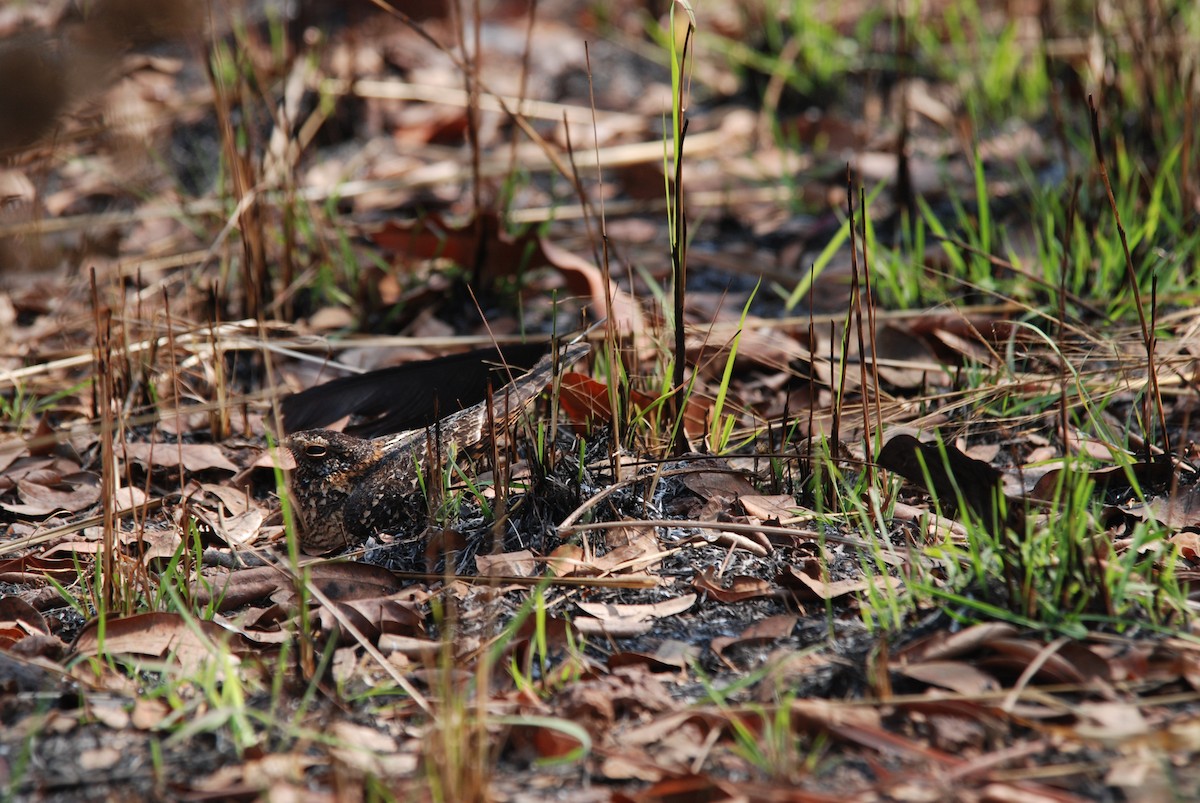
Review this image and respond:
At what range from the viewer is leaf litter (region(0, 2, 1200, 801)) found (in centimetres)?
144

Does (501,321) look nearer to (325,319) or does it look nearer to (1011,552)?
(325,319)

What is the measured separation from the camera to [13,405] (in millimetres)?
2684

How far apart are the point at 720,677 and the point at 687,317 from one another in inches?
62.2

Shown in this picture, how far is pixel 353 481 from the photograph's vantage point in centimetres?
209

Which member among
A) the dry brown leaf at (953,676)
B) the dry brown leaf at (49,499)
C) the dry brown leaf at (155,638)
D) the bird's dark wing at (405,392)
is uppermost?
the bird's dark wing at (405,392)

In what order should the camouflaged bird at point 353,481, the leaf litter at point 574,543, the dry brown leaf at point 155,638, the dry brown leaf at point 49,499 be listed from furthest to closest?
the dry brown leaf at point 49,499 < the camouflaged bird at point 353,481 < the dry brown leaf at point 155,638 < the leaf litter at point 574,543

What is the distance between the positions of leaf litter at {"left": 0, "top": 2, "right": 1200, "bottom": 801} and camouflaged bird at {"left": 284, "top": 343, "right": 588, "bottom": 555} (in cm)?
6

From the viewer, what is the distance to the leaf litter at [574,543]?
4.73ft

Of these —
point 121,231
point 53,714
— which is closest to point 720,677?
point 53,714

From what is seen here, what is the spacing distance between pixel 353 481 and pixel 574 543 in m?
0.46

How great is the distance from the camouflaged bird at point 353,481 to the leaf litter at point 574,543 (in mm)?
60

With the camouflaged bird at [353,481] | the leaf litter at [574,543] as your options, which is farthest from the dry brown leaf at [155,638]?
the camouflaged bird at [353,481]

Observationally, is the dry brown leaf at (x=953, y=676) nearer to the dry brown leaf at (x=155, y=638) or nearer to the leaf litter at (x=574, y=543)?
the leaf litter at (x=574, y=543)

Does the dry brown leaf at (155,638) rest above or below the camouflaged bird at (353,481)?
below
